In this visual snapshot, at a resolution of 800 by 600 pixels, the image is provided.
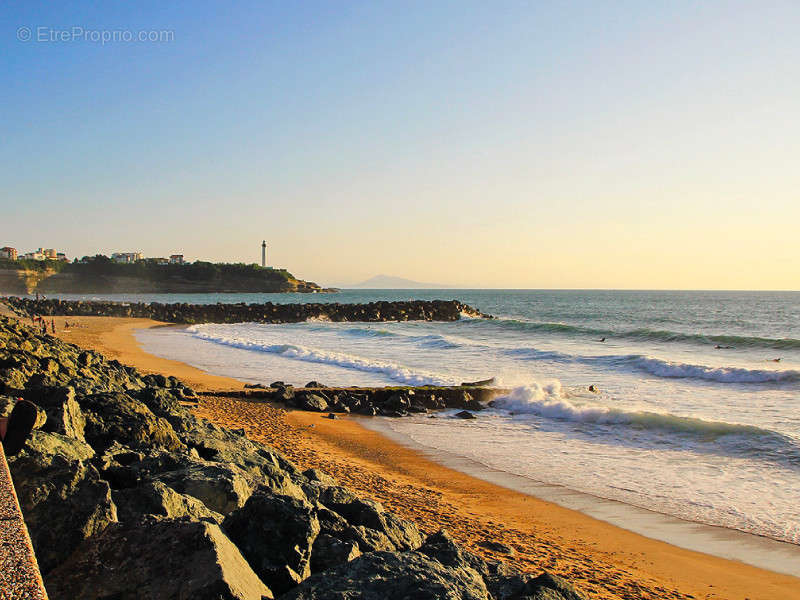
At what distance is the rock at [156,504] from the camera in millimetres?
3389

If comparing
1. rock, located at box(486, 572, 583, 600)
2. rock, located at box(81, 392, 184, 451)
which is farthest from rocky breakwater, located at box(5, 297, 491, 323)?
rock, located at box(486, 572, 583, 600)

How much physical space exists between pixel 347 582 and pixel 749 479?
7.81 m

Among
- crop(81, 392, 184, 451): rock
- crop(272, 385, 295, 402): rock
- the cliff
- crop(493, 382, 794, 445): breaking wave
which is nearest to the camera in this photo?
crop(81, 392, 184, 451): rock

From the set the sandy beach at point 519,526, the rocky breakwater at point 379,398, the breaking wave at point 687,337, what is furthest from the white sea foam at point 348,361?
the breaking wave at point 687,337

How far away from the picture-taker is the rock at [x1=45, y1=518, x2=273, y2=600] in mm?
2766

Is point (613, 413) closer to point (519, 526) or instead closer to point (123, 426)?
point (519, 526)

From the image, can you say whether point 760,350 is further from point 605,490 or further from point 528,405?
point 605,490

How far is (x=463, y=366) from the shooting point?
21359 mm

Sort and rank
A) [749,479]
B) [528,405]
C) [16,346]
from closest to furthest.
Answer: [749,479], [16,346], [528,405]

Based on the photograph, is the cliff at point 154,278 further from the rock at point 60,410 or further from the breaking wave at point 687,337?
the rock at point 60,410

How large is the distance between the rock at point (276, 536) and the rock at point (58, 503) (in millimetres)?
700

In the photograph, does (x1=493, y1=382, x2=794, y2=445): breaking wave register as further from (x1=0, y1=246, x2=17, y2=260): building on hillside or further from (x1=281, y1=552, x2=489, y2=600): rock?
(x1=0, y1=246, x2=17, y2=260): building on hillside

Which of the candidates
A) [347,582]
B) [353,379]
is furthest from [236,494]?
[353,379]

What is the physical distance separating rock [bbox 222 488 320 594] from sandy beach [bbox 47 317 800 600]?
2.50m
